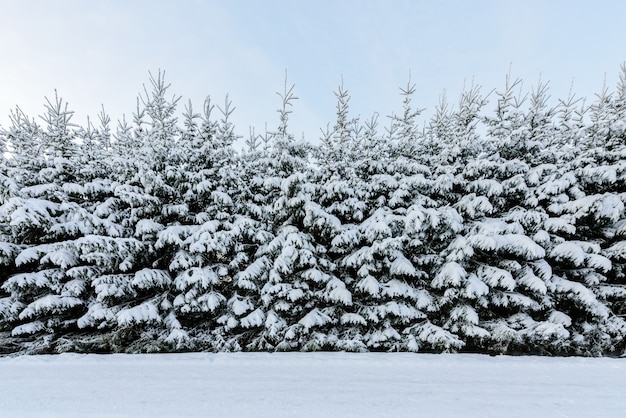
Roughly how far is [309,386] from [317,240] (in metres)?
4.30

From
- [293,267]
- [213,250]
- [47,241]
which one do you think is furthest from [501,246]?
[47,241]

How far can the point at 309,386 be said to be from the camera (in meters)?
4.83

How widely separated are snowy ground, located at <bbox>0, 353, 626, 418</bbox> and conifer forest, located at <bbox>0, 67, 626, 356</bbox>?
101 cm

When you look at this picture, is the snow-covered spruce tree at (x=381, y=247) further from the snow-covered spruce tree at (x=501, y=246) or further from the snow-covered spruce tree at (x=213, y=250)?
the snow-covered spruce tree at (x=213, y=250)

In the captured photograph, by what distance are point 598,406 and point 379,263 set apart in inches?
190

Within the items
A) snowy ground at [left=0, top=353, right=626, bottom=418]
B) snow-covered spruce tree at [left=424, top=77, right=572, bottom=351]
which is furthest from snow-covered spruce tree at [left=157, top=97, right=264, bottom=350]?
snow-covered spruce tree at [left=424, top=77, right=572, bottom=351]

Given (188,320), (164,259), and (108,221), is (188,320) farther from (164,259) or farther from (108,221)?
(108,221)

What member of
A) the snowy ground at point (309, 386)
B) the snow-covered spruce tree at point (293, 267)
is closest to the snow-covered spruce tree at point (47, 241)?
the snowy ground at point (309, 386)

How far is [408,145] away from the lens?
29.8 feet

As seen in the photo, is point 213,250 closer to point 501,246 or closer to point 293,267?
point 293,267

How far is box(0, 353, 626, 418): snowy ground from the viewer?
3.95m

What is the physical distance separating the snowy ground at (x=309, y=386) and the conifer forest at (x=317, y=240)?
1011mm

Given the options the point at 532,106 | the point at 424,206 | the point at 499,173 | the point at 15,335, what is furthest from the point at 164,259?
the point at 532,106

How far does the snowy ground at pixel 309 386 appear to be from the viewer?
395 centimetres
